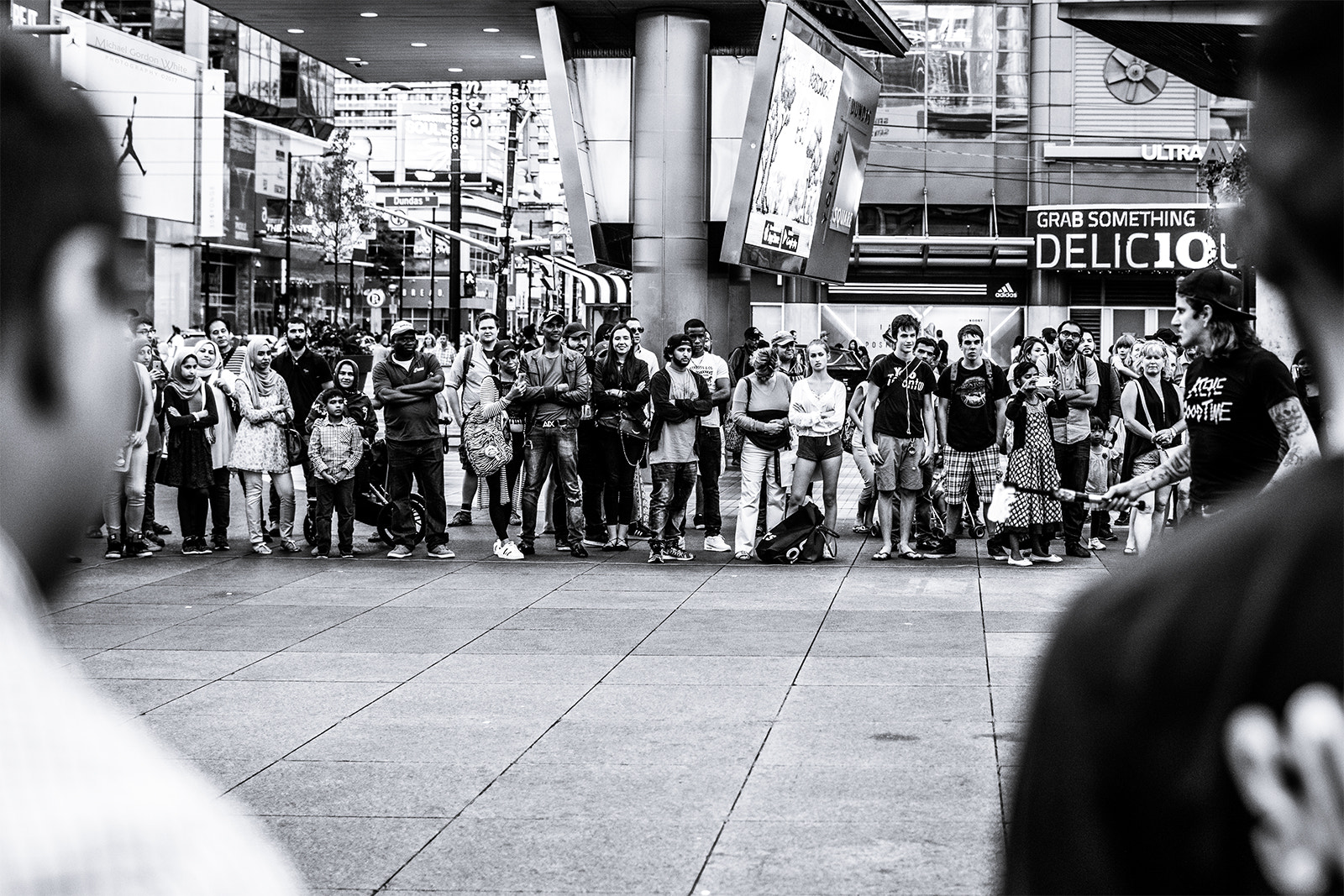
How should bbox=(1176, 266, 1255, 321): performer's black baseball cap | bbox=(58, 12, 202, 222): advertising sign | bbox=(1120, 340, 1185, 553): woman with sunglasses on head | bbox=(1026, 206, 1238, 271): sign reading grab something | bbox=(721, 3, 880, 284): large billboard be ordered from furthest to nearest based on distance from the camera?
bbox=(58, 12, 202, 222): advertising sign, bbox=(1026, 206, 1238, 271): sign reading grab something, bbox=(721, 3, 880, 284): large billboard, bbox=(1120, 340, 1185, 553): woman with sunglasses on head, bbox=(1176, 266, 1255, 321): performer's black baseball cap

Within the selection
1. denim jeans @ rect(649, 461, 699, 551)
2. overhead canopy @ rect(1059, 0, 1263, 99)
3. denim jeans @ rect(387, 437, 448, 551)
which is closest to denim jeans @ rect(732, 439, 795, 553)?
denim jeans @ rect(649, 461, 699, 551)

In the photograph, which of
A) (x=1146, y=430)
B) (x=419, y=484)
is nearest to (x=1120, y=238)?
(x=1146, y=430)

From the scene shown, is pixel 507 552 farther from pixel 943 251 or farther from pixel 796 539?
pixel 943 251

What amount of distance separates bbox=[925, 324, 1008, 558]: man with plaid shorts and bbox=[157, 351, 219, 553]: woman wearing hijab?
21.3 ft

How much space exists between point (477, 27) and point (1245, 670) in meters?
Answer: 22.4

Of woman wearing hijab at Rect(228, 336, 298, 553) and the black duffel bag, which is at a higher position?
woman wearing hijab at Rect(228, 336, 298, 553)

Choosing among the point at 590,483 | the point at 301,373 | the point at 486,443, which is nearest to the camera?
the point at 486,443

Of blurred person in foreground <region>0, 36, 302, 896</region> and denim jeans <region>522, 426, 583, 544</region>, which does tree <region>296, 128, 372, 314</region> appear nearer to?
denim jeans <region>522, 426, 583, 544</region>

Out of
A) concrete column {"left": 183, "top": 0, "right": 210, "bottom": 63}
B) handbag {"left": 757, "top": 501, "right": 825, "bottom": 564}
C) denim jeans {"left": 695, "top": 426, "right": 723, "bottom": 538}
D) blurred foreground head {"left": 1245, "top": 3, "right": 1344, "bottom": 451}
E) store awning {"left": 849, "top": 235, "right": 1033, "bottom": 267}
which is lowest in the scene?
handbag {"left": 757, "top": 501, "right": 825, "bottom": 564}

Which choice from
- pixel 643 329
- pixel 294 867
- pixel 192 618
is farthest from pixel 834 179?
pixel 294 867

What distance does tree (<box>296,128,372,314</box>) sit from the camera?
68812 millimetres

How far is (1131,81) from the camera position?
146 feet

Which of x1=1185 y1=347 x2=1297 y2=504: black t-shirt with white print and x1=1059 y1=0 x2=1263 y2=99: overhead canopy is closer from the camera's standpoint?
x1=1185 y1=347 x2=1297 y2=504: black t-shirt with white print

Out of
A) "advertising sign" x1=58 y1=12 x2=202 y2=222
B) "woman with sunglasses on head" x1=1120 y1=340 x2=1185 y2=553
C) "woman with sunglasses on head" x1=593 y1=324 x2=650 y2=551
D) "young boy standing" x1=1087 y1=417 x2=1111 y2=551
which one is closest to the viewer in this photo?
"woman with sunglasses on head" x1=1120 y1=340 x2=1185 y2=553
